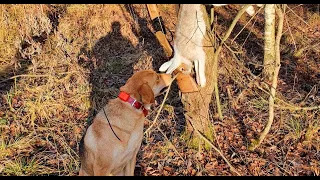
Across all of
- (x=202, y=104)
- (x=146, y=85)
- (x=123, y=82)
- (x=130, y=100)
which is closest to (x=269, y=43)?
(x=202, y=104)

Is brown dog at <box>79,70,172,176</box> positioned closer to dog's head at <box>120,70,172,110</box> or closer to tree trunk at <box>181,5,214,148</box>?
dog's head at <box>120,70,172,110</box>

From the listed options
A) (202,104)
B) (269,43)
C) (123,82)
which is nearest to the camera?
(202,104)

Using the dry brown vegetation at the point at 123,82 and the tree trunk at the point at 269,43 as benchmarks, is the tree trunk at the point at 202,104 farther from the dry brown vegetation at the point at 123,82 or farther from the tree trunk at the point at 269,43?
the tree trunk at the point at 269,43

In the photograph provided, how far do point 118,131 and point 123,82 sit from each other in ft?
12.1

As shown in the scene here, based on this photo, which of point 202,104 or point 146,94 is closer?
point 146,94

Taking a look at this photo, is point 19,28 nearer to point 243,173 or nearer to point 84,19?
point 84,19

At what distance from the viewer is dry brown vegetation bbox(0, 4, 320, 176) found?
17.8 ft

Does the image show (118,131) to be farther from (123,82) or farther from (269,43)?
(269,43)

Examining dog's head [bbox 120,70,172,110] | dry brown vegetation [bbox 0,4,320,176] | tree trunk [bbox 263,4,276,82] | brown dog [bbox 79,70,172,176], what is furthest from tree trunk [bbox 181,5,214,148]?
tree trunk [bbox 263,4,276,82]

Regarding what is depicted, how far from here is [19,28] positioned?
9602 mm

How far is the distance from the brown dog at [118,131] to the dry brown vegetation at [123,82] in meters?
0.87

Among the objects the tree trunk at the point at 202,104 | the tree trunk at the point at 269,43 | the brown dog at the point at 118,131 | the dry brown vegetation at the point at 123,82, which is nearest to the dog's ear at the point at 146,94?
the brown dog at the point at 118,131

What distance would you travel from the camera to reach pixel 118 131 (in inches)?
178

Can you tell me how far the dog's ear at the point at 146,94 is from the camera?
4477 millimetres
